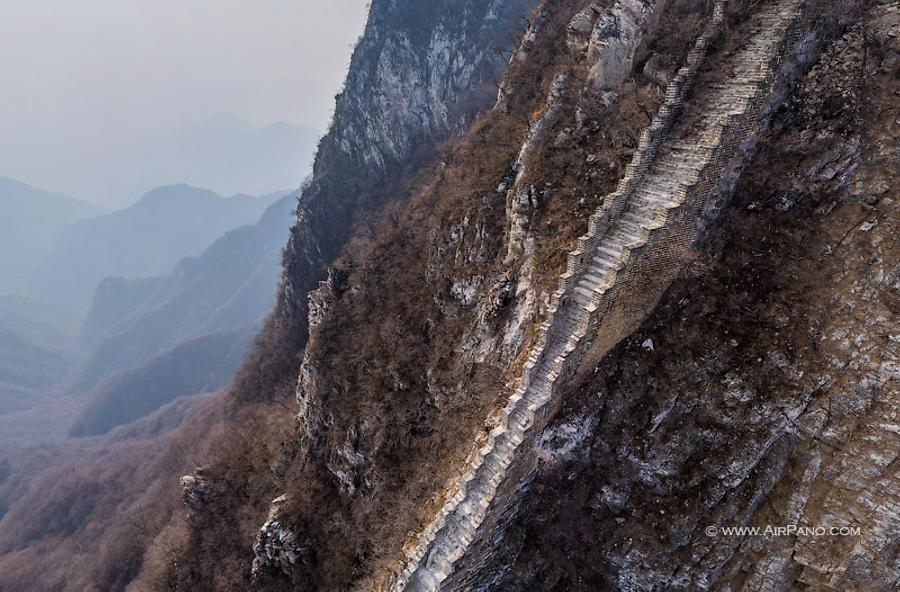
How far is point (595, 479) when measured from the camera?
13.9 metres

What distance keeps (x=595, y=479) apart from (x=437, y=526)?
5347mm

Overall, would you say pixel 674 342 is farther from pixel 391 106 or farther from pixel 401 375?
pixel 391 106

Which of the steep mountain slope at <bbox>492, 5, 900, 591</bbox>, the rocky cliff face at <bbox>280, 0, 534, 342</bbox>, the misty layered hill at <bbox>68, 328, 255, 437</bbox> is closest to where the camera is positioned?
the steep mountain slope at <bbox>492, 5, 900, 591</bbox>

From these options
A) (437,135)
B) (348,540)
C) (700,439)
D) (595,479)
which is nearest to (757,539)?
(700,439)

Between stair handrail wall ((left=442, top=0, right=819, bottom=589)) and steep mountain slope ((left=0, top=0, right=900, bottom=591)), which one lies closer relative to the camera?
steep mountain slope ((left=0, top=0, right=900, bottom=591))

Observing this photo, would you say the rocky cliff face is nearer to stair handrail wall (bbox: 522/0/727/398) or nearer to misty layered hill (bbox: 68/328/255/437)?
stair handrail wall (bbox: 522/0/727/398)

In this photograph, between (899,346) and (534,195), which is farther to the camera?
(534,195)

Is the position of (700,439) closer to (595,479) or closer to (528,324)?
(595,479)

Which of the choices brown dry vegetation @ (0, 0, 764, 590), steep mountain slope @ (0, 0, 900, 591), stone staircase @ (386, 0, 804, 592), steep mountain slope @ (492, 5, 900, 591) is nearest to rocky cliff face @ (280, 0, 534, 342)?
brown dry vegetation @ (0, 0, 764, 590)

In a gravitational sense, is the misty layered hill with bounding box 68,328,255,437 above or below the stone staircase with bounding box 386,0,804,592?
below

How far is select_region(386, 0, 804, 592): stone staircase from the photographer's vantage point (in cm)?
1289

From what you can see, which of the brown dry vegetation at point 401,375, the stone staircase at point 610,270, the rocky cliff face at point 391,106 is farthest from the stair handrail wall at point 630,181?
the rocky cliff face at point 391,106

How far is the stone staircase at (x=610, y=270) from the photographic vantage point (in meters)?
12.9

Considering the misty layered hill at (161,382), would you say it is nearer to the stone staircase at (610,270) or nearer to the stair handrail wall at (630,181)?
the stone staircase at (610,270)
